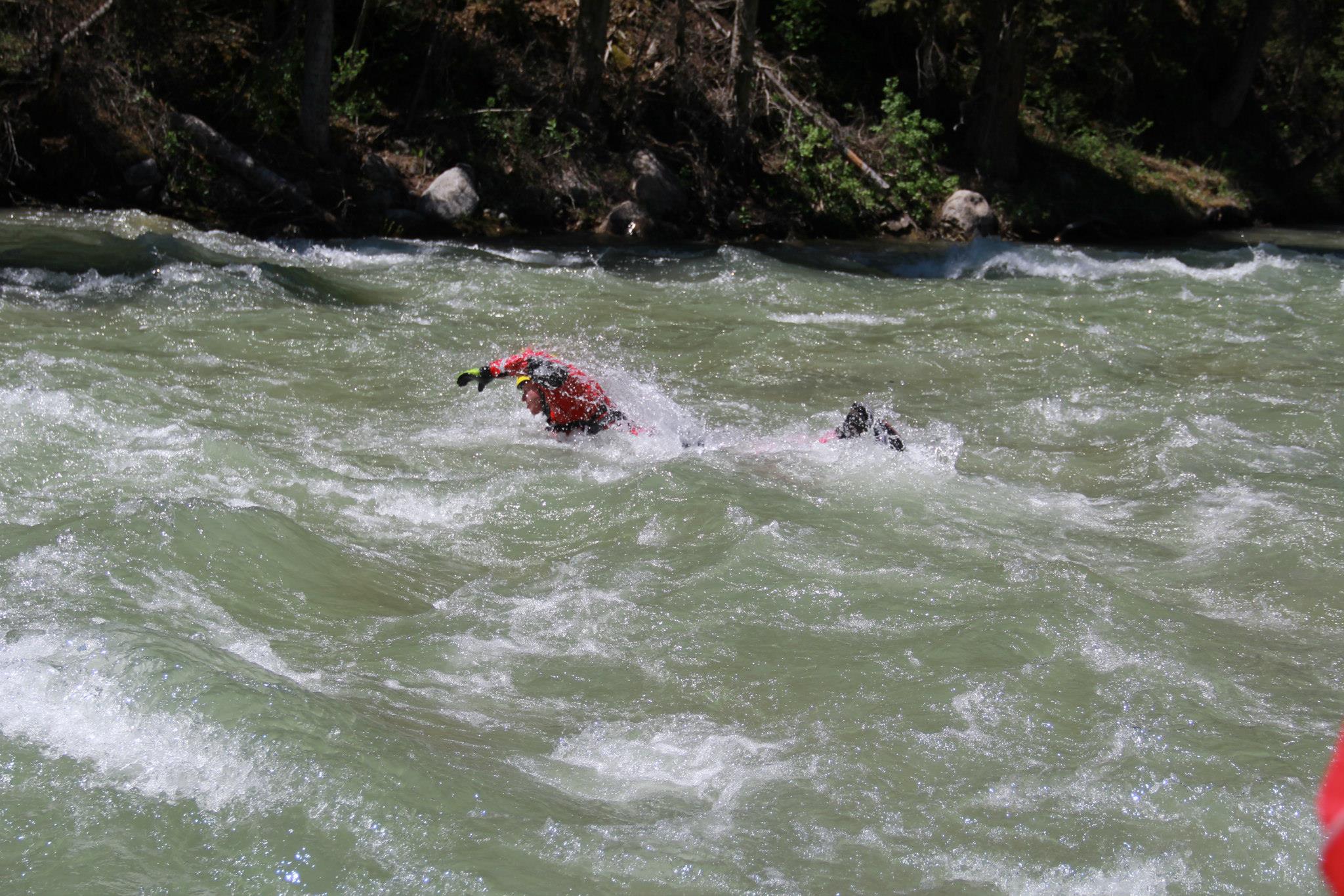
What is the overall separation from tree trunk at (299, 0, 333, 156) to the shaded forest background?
1.3 inches

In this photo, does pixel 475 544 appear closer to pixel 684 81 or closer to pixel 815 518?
pixel 815 518

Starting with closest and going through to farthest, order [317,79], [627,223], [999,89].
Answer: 1. [317,79]
2. [627,223]
3. [999,89]

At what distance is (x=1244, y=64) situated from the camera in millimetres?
26266

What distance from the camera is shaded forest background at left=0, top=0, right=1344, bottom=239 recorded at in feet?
51.0

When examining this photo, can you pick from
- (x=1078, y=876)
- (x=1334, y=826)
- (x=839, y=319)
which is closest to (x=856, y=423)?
(x=1078, y=876)

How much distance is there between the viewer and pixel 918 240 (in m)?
19.5

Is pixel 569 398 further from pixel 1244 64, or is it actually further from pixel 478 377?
pixel 1244 64

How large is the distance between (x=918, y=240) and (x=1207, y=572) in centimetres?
1382

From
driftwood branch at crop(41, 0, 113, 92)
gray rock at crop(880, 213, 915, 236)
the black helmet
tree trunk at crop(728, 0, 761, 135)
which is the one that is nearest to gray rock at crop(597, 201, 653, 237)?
tree trunk at crop(728, 0, 761, 135)

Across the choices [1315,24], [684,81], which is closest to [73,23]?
[684,81]

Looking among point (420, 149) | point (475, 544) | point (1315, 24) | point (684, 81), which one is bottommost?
point (475, 544)

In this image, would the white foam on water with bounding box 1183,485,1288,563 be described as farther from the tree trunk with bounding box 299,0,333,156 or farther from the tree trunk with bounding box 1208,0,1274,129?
the tree trunk with bounding box 1208,0,1274,129

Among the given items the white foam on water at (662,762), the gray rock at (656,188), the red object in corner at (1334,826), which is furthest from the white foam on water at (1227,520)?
the gray rock at (656,188)

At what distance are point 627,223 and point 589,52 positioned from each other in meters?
2.99
